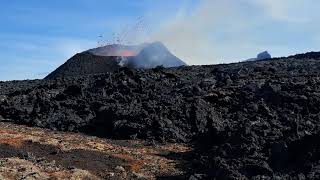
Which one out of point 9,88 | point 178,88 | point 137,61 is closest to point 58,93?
point 178,88

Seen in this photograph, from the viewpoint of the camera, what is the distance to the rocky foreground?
38.8 ft

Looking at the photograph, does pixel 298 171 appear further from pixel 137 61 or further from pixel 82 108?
pixel 137 61

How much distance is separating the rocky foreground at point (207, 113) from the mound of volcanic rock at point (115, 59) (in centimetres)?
1189

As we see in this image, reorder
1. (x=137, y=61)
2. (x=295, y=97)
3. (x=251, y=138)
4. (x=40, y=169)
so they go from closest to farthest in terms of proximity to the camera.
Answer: (x=40, y=169), (x=251, y=138), (x=295, y=97), (x=137, y=61)

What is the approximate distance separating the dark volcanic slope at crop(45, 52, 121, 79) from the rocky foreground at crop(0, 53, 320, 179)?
11834mm

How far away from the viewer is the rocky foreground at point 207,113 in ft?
38.8

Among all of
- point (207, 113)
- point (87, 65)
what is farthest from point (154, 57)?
point (207, 113)

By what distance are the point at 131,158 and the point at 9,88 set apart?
48.0 ft

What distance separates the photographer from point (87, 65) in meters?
36.6

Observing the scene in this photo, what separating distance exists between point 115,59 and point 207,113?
20.2 meters

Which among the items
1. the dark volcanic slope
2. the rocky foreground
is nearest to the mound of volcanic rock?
the dark volcanic slope

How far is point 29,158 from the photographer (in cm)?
1274

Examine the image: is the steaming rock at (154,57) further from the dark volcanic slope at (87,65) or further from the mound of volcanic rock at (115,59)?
the dark volcanic slope at (87,65)

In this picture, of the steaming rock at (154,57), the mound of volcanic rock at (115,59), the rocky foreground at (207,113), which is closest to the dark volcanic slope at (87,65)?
the mound of volcanic rock at (115,59)
